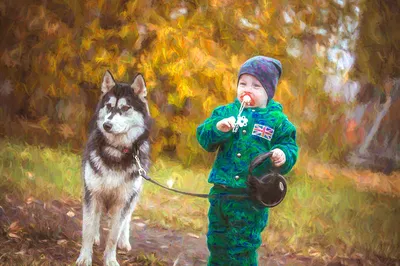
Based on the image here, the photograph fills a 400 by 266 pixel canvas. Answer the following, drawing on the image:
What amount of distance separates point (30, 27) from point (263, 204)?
1.51m

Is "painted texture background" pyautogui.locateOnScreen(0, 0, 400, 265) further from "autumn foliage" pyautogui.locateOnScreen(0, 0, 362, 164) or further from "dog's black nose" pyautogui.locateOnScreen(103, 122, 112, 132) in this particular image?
"dog's black nose" pyautogui.locateOnScreen(103, 122, 112, 132)

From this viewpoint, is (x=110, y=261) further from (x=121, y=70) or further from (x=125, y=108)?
(x=121, y=70)

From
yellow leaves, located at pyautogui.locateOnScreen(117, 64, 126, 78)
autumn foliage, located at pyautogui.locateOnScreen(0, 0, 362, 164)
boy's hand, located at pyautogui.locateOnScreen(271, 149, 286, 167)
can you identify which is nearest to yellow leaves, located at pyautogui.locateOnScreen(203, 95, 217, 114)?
autumn foliage, located at pyautogui.locateOnScreen(0, 0, 362, 164)

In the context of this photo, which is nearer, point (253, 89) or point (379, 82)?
point (253, 89)

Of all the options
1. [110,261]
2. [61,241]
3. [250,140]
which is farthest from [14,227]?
[250,140]

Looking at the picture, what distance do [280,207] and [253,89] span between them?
3.26 ft

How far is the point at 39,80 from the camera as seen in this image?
249 centimetres

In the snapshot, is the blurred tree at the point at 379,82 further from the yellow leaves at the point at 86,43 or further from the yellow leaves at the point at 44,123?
the yellow leaves at the point at 44,123

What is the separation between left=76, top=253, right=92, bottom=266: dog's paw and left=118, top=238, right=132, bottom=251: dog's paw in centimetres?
16

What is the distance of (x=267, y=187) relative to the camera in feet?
4.98

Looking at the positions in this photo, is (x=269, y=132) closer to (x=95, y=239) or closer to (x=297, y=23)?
(x=95, y=239)

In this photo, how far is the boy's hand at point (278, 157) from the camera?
4.90ft

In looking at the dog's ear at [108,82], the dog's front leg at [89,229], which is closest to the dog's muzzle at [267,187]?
the dog's ear at [108,82]

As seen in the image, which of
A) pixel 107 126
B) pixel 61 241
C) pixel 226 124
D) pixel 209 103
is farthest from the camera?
pixel 209 103
